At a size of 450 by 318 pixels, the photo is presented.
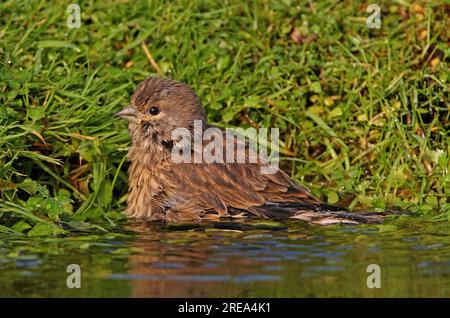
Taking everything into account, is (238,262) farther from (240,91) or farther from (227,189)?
(240,91)

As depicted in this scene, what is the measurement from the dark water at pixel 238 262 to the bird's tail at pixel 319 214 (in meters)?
0.10

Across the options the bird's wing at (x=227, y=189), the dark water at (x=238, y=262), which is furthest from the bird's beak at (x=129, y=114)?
the dark water at (x=238, y=262)

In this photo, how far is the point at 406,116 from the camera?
938 centimetres

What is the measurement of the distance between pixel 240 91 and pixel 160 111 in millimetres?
1379

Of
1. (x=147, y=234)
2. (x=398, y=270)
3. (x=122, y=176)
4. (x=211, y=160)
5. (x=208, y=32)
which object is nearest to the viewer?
(x=398, y=270)

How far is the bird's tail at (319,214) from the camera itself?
7.57 metres

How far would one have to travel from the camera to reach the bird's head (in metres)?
8.27

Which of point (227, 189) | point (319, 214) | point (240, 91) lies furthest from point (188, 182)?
point (240, 91)

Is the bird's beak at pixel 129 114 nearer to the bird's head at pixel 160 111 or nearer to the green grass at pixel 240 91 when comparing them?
the bird's head at pixel 160 111

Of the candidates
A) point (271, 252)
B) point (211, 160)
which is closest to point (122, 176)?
Answer: point (211, 160)

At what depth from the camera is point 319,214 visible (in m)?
7.64

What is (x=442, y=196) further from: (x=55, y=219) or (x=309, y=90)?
(x=55, y=219)

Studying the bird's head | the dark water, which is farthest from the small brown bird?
the dark water

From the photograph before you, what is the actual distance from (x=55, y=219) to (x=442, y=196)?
124 inches
